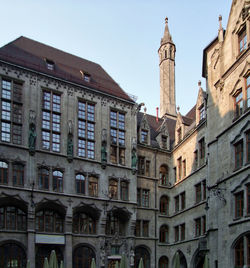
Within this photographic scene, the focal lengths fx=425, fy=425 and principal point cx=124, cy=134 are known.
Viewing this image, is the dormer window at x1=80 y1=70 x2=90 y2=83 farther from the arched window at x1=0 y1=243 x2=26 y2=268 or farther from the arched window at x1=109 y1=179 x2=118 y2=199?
the arched window at x1=0 y1=243 x2=26 y2=268

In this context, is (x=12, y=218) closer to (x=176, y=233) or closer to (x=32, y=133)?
(x=32, y=133)

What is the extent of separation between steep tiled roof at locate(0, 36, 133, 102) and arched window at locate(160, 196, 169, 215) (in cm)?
1046

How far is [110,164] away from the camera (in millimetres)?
38750

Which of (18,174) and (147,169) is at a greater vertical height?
(147,169)

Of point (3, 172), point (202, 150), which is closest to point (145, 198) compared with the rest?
point (202, 150)

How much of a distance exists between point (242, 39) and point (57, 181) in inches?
736

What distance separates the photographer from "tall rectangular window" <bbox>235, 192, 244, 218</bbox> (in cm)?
2503

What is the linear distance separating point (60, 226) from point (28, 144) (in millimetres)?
7492

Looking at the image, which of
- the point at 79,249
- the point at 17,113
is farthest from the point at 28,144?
the point at 79,249

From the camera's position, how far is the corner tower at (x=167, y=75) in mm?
56531

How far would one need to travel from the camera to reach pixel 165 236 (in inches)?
1645

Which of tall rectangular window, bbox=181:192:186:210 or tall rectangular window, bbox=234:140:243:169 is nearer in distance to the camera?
tall rectangular window, bbox=234:140:243:169

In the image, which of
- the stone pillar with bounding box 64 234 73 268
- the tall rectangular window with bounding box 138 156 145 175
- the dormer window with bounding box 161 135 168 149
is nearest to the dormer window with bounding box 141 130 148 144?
the tall rectangular window with bounding box 138 156 145 175

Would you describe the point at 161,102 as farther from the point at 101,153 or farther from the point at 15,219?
the point at 15,219
